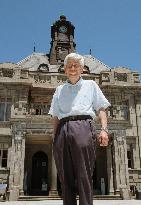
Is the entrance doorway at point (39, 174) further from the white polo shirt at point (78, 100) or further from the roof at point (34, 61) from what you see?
the white polo shirt at point (78, 100)

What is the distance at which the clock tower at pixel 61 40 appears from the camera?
3781 cm

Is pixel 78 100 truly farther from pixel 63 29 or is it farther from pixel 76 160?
pixel 63 29

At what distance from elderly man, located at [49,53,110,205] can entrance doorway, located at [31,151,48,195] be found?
23053mm

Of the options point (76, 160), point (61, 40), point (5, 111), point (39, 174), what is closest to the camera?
point (76, 160)

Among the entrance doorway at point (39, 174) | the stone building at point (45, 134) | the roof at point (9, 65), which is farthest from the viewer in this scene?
the roof at point (9, 65)

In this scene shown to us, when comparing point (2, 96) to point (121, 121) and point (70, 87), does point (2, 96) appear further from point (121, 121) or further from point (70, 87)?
point (70, 87)

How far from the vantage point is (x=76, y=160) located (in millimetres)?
3531

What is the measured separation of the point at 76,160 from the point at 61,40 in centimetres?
3707

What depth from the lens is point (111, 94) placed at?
2981 cm

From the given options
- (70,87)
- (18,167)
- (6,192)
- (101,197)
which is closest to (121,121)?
(101,197)

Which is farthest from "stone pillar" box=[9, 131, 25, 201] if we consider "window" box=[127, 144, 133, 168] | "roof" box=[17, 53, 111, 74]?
"roof" box=[17, 53, 111, 74]

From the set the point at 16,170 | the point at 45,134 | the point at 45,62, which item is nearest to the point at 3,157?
the point at 16,170

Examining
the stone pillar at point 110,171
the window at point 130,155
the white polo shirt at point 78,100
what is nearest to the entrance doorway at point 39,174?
the stone pillar at point 110,171

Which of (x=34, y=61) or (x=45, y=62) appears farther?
(x=45, y=62)
